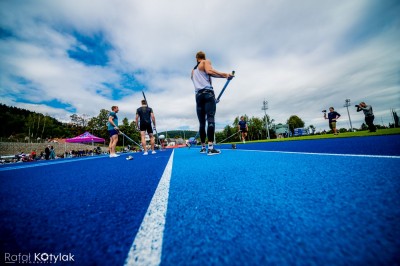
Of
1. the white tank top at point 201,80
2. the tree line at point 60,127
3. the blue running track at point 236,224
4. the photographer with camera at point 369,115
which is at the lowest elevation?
the blue running track at point 236,224

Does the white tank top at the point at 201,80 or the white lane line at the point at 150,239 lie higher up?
the white tank top at the point at 201,80

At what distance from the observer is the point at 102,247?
70 centimetres

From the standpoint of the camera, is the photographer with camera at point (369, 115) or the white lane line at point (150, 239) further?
the photographer with camera at point (369, 115)

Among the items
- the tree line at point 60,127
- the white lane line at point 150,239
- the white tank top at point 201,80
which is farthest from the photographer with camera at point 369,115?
the tree line at point 60,127

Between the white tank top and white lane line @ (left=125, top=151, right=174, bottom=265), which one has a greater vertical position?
the white tank top

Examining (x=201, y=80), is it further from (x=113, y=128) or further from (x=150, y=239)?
(x=113, y=128)

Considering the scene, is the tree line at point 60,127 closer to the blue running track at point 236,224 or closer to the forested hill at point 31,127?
the forested hill at point 31,127

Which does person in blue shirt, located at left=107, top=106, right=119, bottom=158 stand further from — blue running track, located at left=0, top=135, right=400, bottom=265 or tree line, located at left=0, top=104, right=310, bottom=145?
tree line, located at left=0, top=104, right=310, bottom=145

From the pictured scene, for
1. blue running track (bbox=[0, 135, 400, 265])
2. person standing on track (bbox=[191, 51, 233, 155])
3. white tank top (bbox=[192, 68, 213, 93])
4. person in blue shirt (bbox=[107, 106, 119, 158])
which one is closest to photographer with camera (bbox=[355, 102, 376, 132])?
person standing on track (bbox=[191, 51, 233, 155])

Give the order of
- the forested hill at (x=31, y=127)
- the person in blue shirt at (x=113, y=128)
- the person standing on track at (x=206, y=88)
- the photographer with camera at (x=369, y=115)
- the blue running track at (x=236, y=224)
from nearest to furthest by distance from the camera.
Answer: the blue running track at (x=236, y=224) → the person standing on track at (x=206, y=88) → the person in blue shirt at (x=113, y=128) → the photographer with camera at (x=369, y=115) → the forested hill at (x=31, y=127)

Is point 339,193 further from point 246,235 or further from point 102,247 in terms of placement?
point 102,247

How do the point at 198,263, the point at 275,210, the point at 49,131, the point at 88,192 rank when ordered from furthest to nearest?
the point at 49,131
the point at 88,192
the point at 275,210
the point at 198,263

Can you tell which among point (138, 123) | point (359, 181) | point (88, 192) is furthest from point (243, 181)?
point (138, 123)

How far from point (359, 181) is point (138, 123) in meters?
7.53
